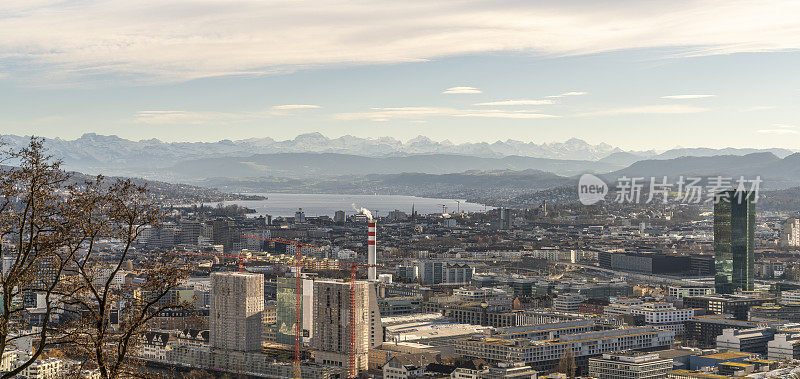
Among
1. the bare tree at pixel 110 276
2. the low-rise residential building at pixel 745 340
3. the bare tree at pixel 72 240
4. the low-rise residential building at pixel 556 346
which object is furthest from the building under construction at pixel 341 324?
the bare tree at pixel 72 240

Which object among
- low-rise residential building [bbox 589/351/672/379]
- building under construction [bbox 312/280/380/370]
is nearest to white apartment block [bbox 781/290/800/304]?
low-rise residential building [bbox 589/351/672/379]

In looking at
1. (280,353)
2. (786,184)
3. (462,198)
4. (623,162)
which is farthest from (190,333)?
(623,162)

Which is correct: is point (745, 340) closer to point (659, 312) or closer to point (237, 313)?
point (659, 312)

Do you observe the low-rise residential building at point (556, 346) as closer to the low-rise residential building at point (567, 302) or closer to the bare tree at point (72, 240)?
the low-rise residential building at point (567, 302)

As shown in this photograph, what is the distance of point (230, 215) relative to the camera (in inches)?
3059

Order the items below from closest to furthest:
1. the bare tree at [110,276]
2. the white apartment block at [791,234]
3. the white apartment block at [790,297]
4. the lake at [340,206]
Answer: the bare tree at [110,276] → the white apartment block at [790,297] → the white apartment block at [791,234] → the lake at [340,206]

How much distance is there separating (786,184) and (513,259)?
5088cm

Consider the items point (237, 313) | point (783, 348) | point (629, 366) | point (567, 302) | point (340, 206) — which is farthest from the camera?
point (340, 206)

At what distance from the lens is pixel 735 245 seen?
39.2 m

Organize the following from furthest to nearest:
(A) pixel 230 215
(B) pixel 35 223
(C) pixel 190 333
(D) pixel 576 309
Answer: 1. (A) pixel 230 215
2. (D) pixel 576 309
3. (C) pixel 190 333
4. (B) pixel 35 223

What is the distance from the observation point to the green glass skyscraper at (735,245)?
38844 millimetres

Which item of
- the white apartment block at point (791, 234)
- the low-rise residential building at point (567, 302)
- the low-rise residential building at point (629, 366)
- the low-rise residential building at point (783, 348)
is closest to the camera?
the low-rise residential building at point (629, 366)

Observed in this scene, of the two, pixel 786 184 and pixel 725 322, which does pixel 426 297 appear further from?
pixel 786 184

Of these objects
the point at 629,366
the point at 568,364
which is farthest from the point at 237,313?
the point at 629,366
